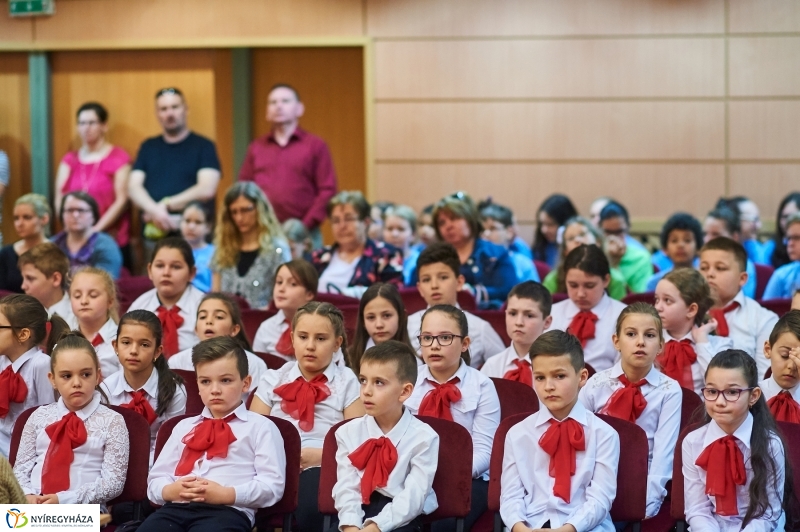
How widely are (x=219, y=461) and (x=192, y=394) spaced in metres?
0.57

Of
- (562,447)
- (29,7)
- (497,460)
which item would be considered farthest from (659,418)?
(29,7)

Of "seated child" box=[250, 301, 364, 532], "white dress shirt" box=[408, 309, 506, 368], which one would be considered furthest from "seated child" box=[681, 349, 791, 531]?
"white dress shirt" box=[408, 309, 506, 368]

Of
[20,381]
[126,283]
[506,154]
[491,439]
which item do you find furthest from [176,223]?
[491,439]

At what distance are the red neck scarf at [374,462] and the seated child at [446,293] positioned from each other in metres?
1.25

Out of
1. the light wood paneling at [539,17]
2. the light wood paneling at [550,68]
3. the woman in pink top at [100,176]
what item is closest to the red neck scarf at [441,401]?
the woman in pink top at [100,176]

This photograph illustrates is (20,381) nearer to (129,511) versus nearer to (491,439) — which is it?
(129,511)

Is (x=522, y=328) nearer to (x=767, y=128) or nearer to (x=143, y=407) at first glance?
(x=143, y=407)

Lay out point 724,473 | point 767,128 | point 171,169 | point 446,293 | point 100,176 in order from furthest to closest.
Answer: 1. point 767,128
2. point 100,176
3. point 171,169
4. point 446,293
5. point 724,473

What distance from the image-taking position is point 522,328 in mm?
4102

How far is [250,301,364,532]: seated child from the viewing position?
3760mm

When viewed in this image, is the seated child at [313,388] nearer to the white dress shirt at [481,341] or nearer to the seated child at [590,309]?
the white dress shirt at [481,341]

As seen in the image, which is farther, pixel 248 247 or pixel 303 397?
pixel 248 247

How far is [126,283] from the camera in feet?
18.2

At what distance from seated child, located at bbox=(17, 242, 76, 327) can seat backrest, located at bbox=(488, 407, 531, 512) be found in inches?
90.7
